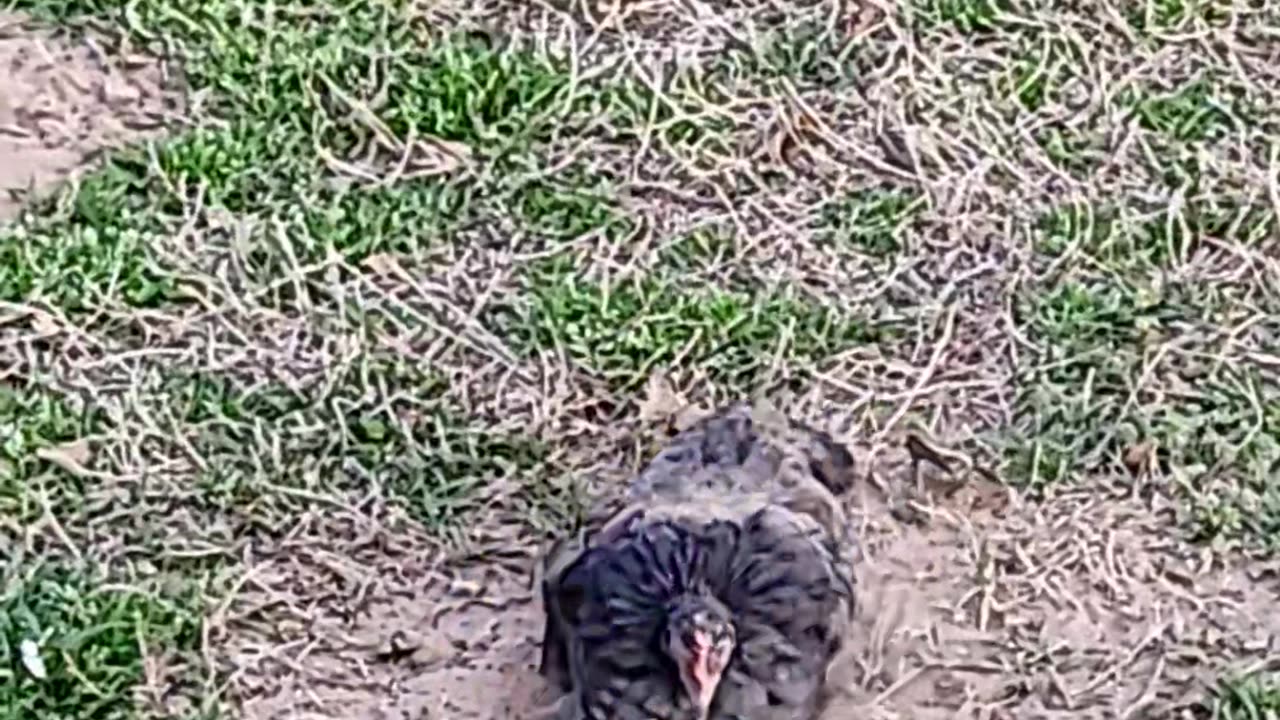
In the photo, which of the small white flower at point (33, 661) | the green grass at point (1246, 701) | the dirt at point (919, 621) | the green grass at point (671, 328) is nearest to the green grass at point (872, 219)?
the green grass at point (671, 328)

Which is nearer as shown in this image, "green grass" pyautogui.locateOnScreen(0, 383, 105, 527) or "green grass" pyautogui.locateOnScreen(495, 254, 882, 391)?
"green grass" pyautogui.locateOnScreen(0, 383, 105, 527)

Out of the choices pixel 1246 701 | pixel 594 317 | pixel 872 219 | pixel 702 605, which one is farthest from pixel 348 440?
pixel 1246 701

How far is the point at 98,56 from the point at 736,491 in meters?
1.80

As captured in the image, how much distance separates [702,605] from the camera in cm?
375

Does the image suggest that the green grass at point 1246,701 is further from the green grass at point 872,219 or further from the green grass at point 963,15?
the green grass at point 963,15

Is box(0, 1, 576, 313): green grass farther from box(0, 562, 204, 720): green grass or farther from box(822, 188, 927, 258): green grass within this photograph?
box(0, 562, 204, 720): green grass

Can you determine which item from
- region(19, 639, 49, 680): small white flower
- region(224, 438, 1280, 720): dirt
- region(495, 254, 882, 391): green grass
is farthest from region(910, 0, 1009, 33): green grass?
region(19, 639, 49, 680): small white flower

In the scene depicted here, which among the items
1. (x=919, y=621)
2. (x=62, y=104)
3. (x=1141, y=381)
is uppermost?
(x=62, y=104)

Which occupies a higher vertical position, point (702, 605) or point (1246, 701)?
point (702, 605)

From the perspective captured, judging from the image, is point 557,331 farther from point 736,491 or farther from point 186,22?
point 186,22

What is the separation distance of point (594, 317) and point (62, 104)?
1.18 meters

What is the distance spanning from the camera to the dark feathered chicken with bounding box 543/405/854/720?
3.74 meters

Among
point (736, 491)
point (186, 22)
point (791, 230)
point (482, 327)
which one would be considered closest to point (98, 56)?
point (186, 22)

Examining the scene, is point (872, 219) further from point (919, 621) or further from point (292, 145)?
point (292, 145)
